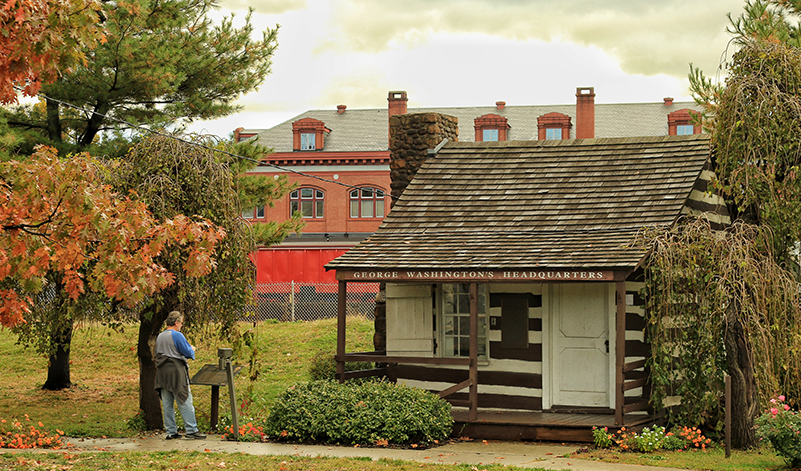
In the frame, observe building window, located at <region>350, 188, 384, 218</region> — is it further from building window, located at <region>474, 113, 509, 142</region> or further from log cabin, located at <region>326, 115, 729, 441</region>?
log cabin, located at <region>326, 115, 729, 441</region>

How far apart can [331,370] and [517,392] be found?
3.58m

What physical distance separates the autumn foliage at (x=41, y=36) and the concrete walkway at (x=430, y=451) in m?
5.14

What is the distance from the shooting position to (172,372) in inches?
424

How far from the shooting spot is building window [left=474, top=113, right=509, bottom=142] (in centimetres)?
4694

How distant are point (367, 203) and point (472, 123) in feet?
26.4

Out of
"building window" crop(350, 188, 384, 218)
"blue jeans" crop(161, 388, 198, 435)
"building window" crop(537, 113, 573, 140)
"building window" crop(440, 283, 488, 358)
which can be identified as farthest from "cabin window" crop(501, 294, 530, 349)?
"building window" crop(537, 113, 573, 140)

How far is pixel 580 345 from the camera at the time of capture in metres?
12.6

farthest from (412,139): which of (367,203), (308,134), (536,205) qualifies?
(308,134)

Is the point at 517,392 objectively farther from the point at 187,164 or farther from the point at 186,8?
the point at 186,8

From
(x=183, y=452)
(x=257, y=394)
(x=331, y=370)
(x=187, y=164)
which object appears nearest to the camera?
(x=183, y=452)

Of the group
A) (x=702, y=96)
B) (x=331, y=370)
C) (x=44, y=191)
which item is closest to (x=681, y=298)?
(x=702, y=96)

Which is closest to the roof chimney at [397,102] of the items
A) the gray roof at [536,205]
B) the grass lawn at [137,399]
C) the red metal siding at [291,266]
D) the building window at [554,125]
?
the building window at [554,125]

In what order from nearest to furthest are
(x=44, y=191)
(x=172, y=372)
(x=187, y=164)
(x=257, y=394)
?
(x=44, y=191)
(x=172, y=372)
(x=187, y=164)
(x=257, y=394)

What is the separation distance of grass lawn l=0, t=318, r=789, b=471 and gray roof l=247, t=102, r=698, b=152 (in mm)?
22704
